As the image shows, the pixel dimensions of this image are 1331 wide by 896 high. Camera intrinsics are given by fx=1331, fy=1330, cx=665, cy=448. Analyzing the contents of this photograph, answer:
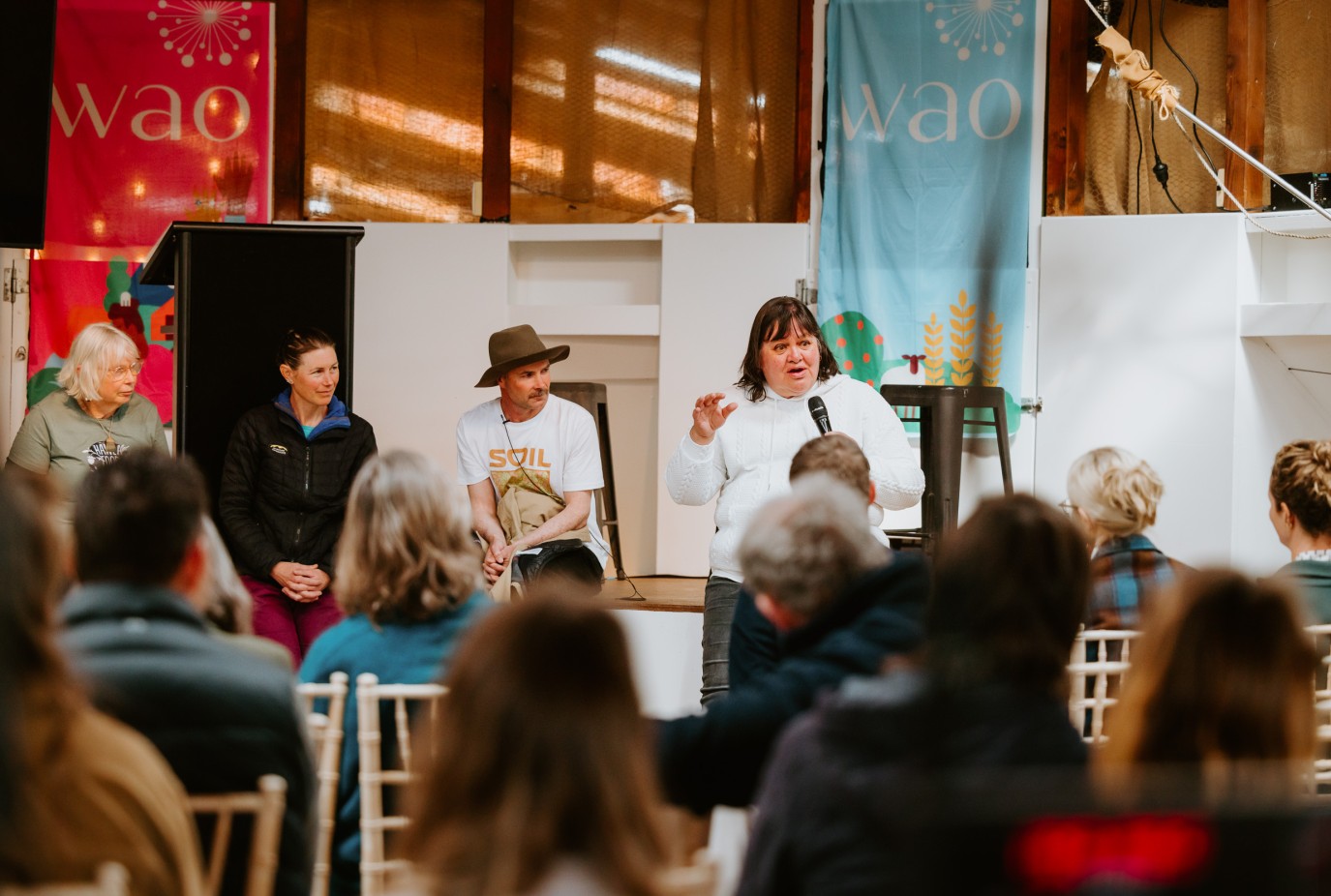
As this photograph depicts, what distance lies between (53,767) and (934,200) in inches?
209

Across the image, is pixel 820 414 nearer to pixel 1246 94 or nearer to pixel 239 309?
pixel 239 309

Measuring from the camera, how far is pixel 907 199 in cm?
608

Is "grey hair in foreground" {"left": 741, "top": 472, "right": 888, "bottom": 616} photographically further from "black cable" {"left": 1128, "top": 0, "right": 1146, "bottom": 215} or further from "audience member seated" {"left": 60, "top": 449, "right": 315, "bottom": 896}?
"black cable" {"left": 1128, "top": 0, "right": 1146, "bottom": 215}

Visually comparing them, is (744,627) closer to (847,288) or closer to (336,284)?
(336,284)

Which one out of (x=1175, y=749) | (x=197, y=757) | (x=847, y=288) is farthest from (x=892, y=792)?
(x=847, y=288)

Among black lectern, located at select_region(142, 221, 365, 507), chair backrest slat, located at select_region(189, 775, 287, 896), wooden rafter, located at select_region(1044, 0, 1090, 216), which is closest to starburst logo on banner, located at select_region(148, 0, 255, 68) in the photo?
black lectern, located at select_region(142, 221, 365, 507)

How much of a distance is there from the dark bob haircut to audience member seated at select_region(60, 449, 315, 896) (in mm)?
2274

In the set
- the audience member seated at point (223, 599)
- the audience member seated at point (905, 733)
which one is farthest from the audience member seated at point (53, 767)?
the audience member seated at point (905, 733)

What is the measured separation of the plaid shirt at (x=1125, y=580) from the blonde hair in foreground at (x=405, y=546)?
1412 mm

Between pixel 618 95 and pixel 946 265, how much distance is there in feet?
5.97

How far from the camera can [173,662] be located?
1580 mm

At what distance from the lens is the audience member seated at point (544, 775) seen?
1.15 metres

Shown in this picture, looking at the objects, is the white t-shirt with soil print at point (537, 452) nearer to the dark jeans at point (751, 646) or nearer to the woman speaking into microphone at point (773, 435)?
the woman speaking into microphone at point (773, 435)

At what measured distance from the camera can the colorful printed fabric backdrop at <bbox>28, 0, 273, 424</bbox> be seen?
21.0 ft
